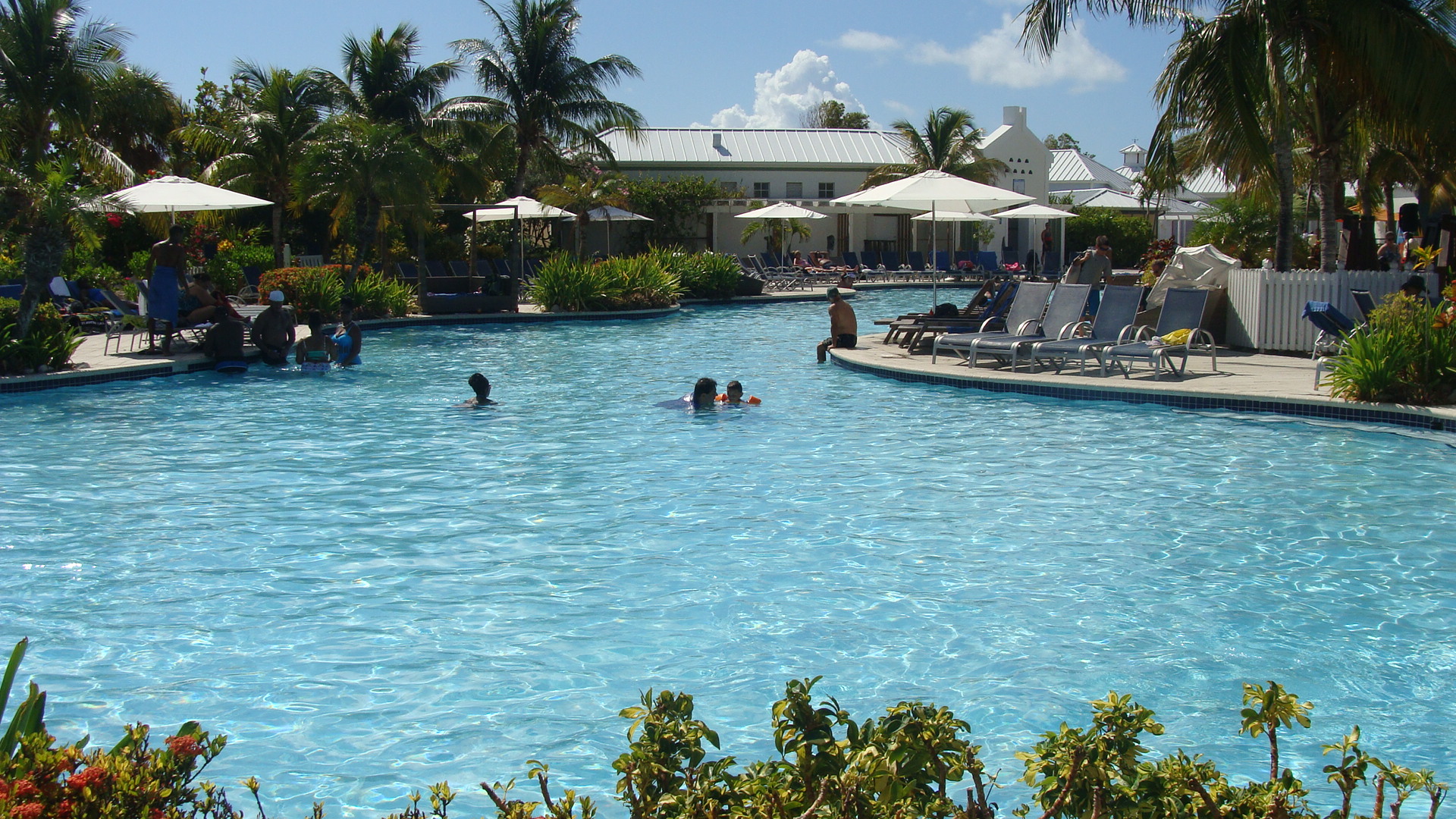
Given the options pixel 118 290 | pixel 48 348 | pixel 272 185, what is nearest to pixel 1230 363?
pixel 48 348

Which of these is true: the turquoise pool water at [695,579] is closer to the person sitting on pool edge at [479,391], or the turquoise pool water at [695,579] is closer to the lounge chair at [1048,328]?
the person sitting on pool edge at [479,391]

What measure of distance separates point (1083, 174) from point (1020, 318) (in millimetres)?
42052

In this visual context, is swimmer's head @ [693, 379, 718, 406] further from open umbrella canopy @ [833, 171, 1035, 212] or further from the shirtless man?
the shirtless man

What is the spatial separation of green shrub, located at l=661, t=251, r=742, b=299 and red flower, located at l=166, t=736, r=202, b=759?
78.4ft

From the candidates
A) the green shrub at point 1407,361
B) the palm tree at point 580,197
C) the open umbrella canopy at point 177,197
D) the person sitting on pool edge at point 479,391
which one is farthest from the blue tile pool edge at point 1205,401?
the palm tree at point 580,197

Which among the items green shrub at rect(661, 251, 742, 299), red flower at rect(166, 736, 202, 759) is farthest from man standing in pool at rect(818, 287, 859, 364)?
red flower at rect(166, 736, 202, 759)

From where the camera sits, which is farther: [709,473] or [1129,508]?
[709,473]

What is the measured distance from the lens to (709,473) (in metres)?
8.77

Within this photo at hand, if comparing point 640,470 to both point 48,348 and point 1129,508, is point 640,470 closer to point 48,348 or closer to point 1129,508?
point 1129,508

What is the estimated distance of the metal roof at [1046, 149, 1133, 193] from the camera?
171 ft

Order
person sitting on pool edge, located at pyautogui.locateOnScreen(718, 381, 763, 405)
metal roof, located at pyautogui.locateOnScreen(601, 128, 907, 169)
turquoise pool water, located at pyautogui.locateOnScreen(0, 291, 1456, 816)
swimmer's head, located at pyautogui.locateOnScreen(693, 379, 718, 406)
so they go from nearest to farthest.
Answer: turquoise pool water, located at pyautogui.locateOnScreen(0, 291, 1456, 816) < swimmer's head, located at pyautogui.locateOnScreen(693, 379, 718, 406) < person sitting on pool edge, located at pyautogui.locateOnScreen(718, 381, 763, 405) < metal roof, located at pyautogui.locateOnScreen(601, 128, 907, 169)

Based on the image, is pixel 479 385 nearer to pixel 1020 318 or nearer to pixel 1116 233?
pixel 1020 318

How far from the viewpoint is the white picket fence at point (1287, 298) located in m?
13.4

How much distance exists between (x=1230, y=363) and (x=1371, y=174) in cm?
1251
